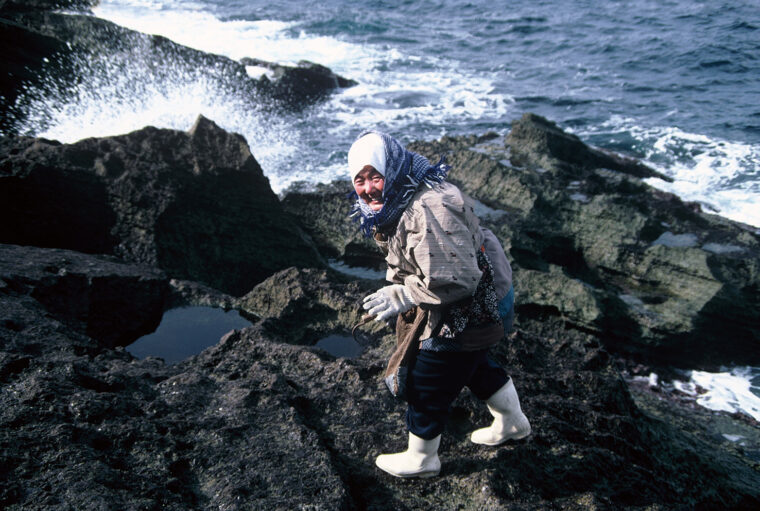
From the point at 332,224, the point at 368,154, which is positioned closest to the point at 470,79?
the point at 332,224

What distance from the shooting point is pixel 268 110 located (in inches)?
475

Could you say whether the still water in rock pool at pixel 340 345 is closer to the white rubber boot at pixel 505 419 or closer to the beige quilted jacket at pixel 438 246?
the white rubber boot at pixel 505 419

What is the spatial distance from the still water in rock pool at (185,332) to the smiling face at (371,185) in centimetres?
197

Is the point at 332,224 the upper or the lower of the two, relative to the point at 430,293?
lower

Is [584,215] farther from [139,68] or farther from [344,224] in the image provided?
[139,68]

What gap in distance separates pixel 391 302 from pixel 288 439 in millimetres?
818

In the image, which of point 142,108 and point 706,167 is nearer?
point 706,167

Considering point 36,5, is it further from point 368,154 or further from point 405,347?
point 405,347

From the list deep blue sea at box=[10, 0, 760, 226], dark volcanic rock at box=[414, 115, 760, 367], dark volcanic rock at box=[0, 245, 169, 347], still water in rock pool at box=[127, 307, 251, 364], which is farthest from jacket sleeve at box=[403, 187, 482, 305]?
deep blue sea at box=[10, 0, 760, 226]

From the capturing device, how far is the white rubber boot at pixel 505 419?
8.56 feet

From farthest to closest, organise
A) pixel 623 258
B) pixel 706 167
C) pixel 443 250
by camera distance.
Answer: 1. pixel 706 167
2. pixel 623 258
3. pixel 443 250

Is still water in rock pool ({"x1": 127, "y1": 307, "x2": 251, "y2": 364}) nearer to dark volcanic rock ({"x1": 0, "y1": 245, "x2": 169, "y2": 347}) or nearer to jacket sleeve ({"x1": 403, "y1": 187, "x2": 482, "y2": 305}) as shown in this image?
dark volcanic rock ({"x1": 0, "y1": 245, "x2": 169, "y2": 347})

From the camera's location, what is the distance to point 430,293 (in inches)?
86.4

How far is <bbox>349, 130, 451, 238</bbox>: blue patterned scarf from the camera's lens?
2.29 m
